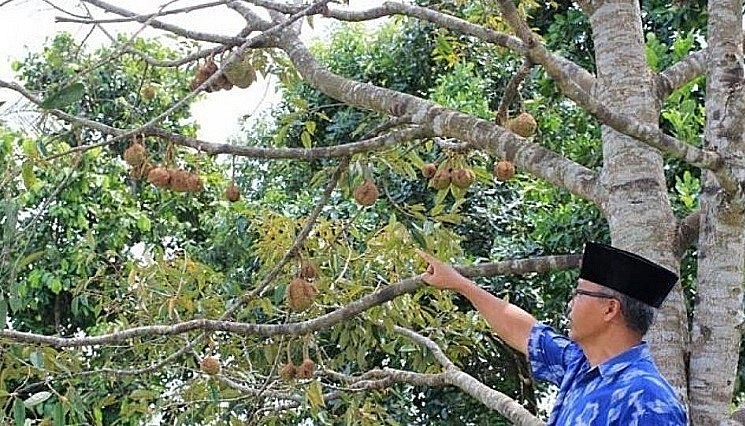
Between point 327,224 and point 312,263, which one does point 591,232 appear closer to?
Result: point 327,224

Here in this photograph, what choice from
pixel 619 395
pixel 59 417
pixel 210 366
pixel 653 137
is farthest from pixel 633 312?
pixel 210 366

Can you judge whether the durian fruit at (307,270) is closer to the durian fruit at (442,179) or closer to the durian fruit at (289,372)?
the durian fruit at (289,372)

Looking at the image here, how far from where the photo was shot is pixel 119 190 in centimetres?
517

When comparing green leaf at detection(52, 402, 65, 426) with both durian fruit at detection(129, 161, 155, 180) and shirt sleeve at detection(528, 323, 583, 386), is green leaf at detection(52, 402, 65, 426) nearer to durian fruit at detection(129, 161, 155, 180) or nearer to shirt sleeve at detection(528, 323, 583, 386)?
durian fruit at detection(129, 161, 155, 180)

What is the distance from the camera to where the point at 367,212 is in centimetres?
450

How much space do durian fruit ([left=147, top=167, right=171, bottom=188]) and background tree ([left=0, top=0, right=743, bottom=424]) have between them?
0.02 m

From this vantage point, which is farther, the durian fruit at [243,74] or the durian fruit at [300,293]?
the durian fruit at [243,74]

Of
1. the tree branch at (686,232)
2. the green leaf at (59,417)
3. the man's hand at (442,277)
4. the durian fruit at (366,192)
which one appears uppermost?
the durian fruit at (366,192)

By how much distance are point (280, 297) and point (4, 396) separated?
830 mm

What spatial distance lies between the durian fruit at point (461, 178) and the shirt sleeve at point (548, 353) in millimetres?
653

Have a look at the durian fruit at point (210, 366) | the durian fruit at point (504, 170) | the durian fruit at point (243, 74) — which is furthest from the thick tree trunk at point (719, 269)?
the durian fruit at point (210, 366)

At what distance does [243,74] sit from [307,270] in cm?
47

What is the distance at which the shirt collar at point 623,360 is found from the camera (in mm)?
1421

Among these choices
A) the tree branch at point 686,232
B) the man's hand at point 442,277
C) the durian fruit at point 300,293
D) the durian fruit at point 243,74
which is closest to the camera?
the tree branch at point 686,232
